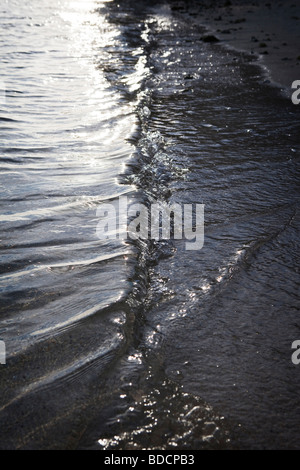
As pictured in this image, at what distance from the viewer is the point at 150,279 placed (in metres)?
2.87

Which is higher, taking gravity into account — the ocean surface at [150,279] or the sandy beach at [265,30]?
the sandy beach at [265,30]

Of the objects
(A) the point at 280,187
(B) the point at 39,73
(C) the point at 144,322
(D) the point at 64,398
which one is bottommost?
(D) the point at 64,398

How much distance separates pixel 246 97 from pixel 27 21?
29.3ft

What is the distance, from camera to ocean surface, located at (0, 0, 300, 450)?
2.00 metres

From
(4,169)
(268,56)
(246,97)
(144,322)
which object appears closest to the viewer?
(144,322)

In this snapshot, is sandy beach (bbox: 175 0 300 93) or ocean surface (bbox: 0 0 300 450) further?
sandy beach (bbox: 175 0 300 93)

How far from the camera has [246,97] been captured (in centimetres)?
646

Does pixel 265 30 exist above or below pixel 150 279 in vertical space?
above

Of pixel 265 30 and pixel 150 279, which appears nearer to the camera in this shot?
pixel 150 279

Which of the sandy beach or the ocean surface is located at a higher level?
the sandy beach

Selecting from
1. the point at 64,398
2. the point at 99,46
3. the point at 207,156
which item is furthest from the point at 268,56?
the point at 64,398

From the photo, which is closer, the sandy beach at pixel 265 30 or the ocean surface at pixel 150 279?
the ocean surface at pixel 150 279

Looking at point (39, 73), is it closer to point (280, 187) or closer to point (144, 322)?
point (280, 187)

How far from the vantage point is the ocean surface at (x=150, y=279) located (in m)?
2.00
